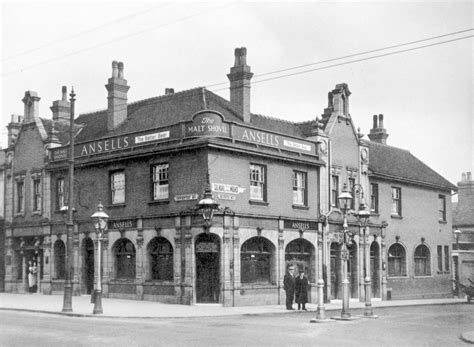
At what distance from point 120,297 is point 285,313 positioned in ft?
30.8

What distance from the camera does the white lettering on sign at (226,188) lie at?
29734mm

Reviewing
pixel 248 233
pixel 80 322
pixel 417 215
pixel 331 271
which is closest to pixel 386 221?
pixel 417 215

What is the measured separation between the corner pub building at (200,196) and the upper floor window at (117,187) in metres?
0.05

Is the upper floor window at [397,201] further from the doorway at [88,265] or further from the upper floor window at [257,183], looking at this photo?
the doorway at [88,265]

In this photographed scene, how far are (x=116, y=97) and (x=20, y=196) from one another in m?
8.87

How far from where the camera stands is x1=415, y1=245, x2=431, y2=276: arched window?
141 feet

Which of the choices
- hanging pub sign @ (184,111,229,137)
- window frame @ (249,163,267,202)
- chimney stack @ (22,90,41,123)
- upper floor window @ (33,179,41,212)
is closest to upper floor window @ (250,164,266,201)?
window frame @ (249,163,267,202)

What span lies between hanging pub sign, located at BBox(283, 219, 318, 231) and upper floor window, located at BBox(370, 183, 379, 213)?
22.0 ft

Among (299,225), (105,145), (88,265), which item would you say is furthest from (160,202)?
(299,225)

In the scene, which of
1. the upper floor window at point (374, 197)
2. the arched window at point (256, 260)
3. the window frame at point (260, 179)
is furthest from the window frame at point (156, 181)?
the upper floor window at point (374, 197)

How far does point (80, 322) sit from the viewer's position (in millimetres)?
21188

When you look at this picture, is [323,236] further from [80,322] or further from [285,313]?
[80,322]

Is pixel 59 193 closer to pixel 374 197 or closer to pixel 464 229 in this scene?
pixel 374 197

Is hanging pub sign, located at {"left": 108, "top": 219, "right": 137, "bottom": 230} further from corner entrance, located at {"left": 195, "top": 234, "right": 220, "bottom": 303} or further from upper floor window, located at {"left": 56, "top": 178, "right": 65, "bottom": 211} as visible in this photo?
upper floor window, located at {"left": 56, "top": 178, "right": 65, "bottom": 211}
